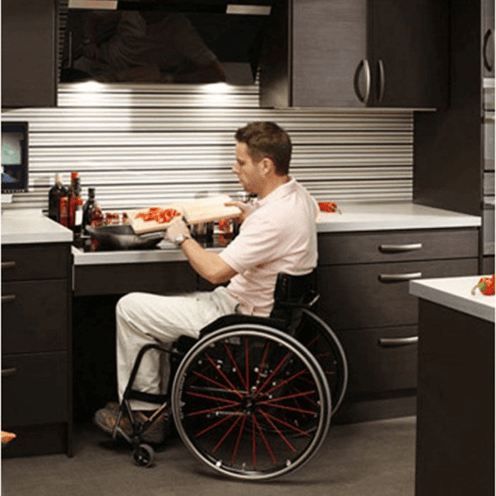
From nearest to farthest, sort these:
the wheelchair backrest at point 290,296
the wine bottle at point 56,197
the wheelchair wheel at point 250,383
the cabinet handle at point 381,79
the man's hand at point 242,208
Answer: the wheelchair wheel at point 250,383 < the wheelchair backrest at point 290,296 < the man's hand at point 242,208 < the wine bottle at point 56,197 < the cabinet handle at point 381,79

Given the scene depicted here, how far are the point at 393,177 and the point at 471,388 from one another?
260 centimetres

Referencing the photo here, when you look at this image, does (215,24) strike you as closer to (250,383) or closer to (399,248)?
(399,248)

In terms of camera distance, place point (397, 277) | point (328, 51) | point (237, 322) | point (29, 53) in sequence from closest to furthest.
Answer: point (237, 322) → point (29, 53) → point (397, 277) → point (328, 51)

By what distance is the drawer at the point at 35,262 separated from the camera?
3.65 meters

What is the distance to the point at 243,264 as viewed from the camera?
3539 mm

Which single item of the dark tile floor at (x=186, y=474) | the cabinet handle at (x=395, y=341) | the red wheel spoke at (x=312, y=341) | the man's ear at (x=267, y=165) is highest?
the man's ear at (x=267, y=165)

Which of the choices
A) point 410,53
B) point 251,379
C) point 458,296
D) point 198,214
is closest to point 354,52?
point 410,53

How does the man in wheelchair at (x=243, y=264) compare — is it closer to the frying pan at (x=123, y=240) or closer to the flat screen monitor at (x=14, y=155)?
the frying pan at (x=123, y=240)

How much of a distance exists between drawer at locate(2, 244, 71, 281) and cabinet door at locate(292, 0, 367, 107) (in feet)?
4.09

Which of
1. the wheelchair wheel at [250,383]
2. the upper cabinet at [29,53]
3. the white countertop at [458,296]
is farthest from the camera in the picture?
the upper cabinet at [29,53]

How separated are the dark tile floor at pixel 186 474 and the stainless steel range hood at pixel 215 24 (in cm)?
156

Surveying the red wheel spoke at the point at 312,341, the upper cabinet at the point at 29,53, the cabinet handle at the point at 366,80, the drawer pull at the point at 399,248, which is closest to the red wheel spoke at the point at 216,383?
the red wheel spoke at the point at 312,341

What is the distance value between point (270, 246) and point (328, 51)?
1.19 m

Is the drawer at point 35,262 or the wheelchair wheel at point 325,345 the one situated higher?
the drawer at point 35,262
